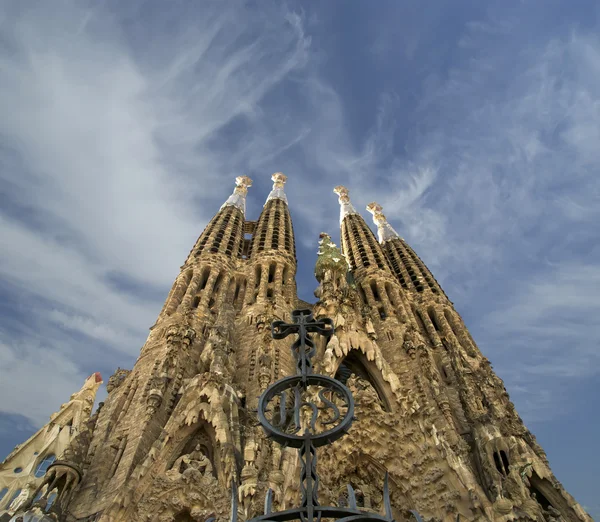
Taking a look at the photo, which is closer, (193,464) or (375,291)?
(193,464)

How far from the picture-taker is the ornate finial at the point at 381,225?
3943cm

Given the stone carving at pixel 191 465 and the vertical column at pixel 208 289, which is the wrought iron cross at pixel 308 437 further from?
the vertical column at pixel 208 289

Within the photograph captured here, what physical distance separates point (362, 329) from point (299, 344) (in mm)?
15580

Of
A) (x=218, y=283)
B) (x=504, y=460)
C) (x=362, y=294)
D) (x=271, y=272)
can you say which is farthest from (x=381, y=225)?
(x=504, y=460)

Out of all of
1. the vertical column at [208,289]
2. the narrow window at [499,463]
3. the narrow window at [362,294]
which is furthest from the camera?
the narrow window at [362,294]

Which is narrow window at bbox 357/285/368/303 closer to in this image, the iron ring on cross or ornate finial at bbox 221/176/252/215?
ornate finial at bbox 221/176/252/215

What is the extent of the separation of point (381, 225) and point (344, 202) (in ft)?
15.5

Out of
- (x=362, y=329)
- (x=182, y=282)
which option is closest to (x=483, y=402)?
(x=362, y=329)

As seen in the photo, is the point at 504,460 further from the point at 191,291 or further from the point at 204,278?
the point at 204,278

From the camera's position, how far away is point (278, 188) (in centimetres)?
4231

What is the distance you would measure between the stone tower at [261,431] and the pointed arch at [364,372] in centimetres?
7

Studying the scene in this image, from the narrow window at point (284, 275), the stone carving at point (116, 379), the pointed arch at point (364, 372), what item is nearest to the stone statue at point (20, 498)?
the stone carving at point (116, 379)

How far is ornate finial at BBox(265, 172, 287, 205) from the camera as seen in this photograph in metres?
40.2

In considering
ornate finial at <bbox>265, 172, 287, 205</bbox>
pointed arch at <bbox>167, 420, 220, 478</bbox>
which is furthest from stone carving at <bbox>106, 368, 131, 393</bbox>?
ornate finial at <bbox>265, 172, 287, 205</bbox>
